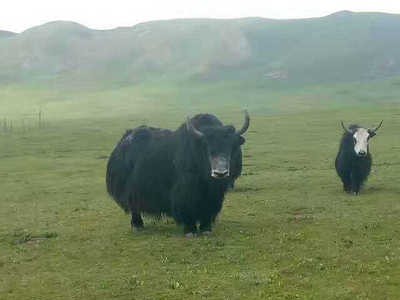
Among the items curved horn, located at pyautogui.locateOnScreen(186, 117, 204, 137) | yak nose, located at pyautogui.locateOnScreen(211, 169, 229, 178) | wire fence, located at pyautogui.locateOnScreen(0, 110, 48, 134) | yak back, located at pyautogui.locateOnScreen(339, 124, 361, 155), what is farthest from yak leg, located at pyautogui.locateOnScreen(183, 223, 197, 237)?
wire fence, located at pyautogui.locateOnScreen(0, 110, 48, 134)

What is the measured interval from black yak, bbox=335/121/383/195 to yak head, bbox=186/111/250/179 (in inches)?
258

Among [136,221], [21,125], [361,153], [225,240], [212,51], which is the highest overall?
[361,153]

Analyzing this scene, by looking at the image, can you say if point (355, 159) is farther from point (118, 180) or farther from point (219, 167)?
point (219, 167)

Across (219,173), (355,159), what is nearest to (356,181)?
(355,159)

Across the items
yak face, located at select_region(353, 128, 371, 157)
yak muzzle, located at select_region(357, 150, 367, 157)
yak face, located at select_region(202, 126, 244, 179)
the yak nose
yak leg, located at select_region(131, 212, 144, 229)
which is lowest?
yak leg, located at select_region(131, 212, 144, 229)

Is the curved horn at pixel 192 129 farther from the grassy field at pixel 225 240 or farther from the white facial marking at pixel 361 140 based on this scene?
the white facial marking at pixel 361 140

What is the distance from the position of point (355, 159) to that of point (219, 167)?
7749 millimetres

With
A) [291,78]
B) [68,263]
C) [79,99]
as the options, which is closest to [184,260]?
[68,263]

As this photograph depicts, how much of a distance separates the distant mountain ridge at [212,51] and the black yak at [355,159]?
9485cm

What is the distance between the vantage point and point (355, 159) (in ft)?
58.9

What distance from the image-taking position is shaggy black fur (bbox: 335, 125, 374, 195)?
17688 mm

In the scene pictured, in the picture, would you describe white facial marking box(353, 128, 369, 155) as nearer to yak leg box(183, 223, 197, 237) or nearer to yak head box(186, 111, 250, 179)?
yak head box(186, 111, 250, 179)

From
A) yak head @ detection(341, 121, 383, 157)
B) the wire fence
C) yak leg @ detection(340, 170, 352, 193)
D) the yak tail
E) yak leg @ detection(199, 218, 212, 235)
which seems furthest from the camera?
the wire fence

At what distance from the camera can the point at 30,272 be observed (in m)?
10.4
